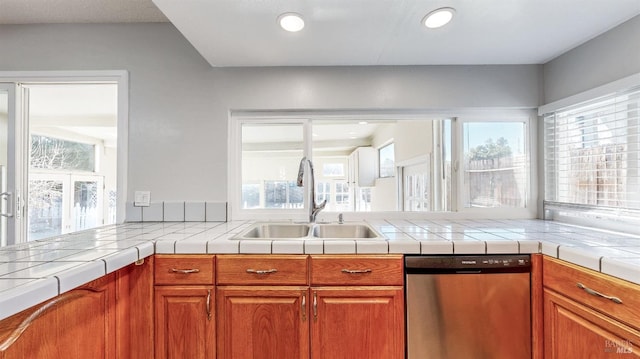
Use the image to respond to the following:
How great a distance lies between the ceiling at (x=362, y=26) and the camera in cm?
131

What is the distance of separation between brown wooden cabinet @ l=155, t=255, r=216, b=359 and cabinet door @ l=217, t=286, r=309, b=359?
6cm

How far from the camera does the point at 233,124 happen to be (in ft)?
6.58

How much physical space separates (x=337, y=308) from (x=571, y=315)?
3.10ft

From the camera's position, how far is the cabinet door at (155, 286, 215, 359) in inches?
49.7

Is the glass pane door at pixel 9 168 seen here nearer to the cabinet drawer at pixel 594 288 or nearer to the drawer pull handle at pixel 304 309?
the drawer pull handle at pixel 304 309

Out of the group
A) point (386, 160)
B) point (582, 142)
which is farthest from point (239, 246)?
point (386, 160)

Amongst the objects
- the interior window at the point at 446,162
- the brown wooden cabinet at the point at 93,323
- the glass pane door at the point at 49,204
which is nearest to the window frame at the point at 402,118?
the interior window at the point at 446,162

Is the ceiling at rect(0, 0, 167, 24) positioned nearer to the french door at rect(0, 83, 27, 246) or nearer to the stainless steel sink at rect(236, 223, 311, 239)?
the french door at rect(0, 83, 27, 246)

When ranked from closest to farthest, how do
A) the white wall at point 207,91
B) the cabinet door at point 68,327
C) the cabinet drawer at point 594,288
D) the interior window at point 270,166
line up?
the cabinet door at point 68,327, the cabinet drawer at point 594,288, the white wall at point 207,91, the interior window at point 270,166

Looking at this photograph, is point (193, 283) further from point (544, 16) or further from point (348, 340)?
point (544, 16)

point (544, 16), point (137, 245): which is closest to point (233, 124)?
point (137, 245)

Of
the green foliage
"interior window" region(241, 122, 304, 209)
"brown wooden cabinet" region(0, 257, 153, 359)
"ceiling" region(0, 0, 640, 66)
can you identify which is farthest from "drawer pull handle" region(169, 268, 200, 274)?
the green foliage

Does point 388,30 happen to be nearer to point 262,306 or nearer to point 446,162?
point 446,162

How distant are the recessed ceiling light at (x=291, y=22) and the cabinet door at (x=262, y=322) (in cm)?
131
